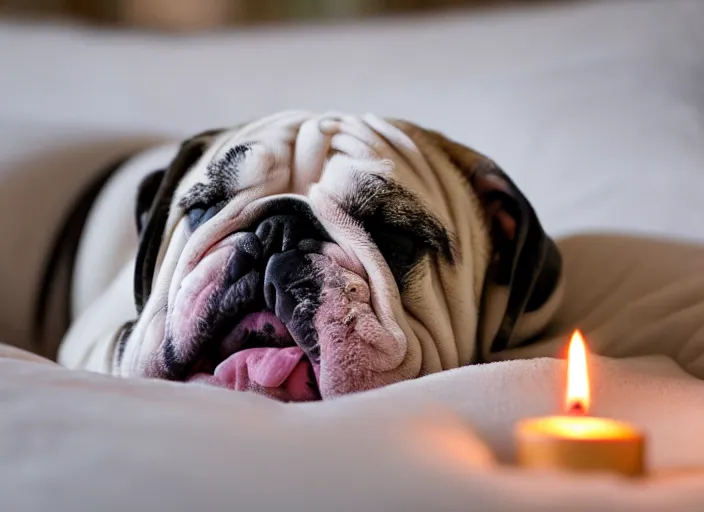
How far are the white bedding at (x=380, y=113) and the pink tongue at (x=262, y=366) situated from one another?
7.2 inches

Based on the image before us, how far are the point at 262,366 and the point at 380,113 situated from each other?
38.4 inches

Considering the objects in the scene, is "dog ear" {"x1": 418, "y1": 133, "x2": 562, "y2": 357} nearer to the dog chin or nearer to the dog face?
the dog face

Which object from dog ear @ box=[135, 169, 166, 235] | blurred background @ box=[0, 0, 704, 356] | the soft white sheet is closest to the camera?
the soft white sheet

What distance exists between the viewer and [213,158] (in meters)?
0.99

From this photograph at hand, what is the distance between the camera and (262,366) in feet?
2.70

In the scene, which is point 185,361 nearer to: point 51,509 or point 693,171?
point 51,509

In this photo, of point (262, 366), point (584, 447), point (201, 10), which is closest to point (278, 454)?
point (584, 447)

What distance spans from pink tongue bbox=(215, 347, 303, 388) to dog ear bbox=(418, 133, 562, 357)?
0.27m

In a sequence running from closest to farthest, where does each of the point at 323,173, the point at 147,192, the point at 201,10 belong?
the point at 323,173 < the point at 147,192 < the point at 201,10

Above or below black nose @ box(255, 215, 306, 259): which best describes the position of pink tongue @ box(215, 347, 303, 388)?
below

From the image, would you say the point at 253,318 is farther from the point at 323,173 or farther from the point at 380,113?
the point at 380,113

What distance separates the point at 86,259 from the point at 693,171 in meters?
0.97

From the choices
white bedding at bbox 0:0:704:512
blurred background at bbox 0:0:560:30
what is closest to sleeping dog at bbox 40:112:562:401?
white bedding at bbox 0:0:704:512

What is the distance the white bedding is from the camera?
1.53ft
